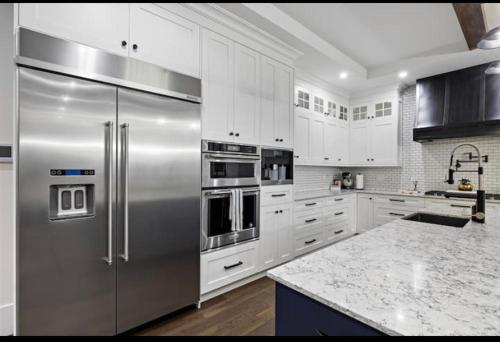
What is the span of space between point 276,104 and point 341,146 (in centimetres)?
226

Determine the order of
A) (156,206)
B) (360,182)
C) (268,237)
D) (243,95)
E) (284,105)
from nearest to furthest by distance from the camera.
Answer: (156,206)
(243,95)
(268,237)
(284,105)
(360,182)

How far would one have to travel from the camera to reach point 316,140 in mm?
4098

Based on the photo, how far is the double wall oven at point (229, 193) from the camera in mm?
2240

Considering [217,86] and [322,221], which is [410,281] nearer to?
[217,86]

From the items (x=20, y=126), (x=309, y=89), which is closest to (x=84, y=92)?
(x=20, y=126)

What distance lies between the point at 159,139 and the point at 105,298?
1191 millimetres

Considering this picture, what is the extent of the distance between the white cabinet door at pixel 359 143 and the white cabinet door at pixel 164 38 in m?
3.59

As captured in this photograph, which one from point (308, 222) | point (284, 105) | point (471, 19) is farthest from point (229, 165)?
point (471, 19)

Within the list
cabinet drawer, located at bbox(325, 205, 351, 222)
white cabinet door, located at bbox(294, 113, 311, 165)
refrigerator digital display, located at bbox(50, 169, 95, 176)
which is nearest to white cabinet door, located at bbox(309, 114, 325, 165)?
white cabinet door, located at bbox(294, 113, 311, 165)

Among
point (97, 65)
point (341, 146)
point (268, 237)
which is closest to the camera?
point (97, 65)

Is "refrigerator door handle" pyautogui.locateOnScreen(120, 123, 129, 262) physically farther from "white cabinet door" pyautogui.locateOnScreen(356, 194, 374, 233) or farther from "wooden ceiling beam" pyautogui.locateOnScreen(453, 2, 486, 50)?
"white cabinet door" pyautogui.locateOnScreen(356, 194, 374, 233)

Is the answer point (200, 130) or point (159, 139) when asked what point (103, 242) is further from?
point (200, 130)

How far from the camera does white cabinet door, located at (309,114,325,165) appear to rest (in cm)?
402

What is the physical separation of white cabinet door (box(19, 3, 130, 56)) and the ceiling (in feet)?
3.05
